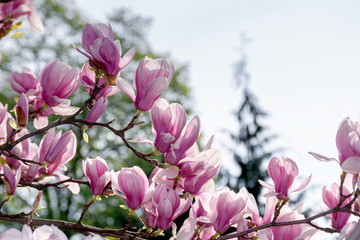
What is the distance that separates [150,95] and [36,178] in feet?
2.00

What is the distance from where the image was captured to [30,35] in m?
13.4

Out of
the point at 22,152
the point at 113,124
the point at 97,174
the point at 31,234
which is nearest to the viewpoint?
the point at 31,234

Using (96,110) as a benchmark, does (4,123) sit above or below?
below

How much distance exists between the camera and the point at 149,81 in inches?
50.4

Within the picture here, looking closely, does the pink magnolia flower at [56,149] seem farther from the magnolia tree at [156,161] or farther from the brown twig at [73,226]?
the brown twig at [73,226]

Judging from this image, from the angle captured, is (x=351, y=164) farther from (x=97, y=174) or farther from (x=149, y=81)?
(x=97, y=174)

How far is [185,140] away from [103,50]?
33 cm

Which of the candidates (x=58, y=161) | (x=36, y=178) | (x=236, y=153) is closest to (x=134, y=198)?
(x=58, y=161)

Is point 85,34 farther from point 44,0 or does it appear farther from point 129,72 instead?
point 44,0

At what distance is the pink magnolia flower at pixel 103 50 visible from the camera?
126 cm

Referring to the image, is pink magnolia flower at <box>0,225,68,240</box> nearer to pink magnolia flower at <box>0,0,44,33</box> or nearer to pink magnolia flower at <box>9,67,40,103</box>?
pink magnolia flower at <box>0,0,44,33</box>

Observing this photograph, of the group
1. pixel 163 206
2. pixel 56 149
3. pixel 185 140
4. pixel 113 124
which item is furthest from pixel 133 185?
pixel 113 124

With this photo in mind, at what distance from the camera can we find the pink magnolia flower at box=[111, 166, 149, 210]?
4.46 ft

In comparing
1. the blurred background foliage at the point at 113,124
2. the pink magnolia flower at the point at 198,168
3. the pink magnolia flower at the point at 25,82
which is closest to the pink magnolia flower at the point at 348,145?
the pink magnolia flower at the point at 198,168
